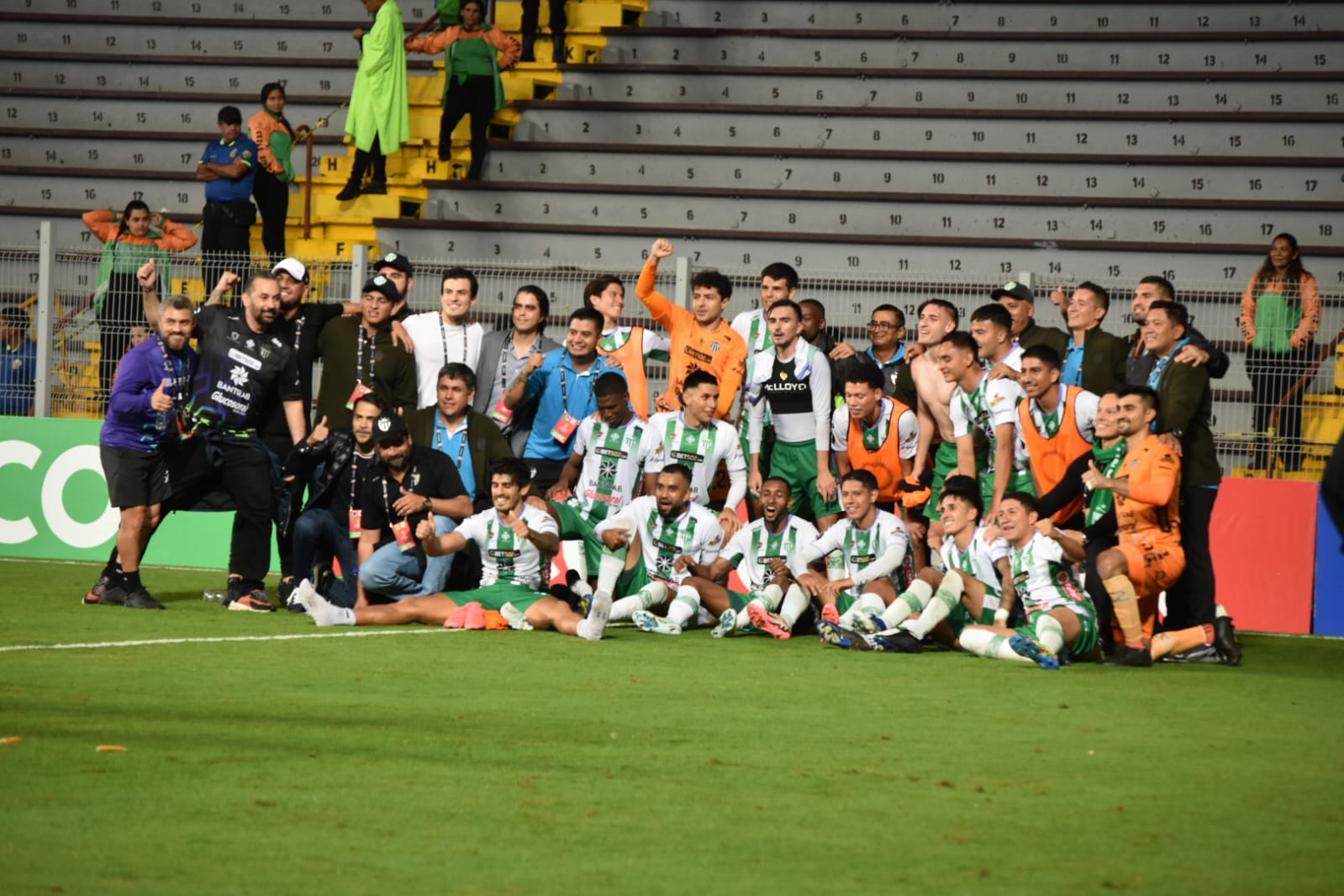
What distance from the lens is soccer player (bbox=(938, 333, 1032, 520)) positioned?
33.3ft

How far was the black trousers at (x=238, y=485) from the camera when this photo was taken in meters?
10.7

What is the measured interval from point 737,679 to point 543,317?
444cm

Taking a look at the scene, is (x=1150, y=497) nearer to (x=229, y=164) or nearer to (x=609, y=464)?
(x=609, y=464)

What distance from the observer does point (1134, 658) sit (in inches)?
360

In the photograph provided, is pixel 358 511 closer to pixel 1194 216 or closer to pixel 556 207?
pixel 556 207

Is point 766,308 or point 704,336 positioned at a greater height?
point 766,308

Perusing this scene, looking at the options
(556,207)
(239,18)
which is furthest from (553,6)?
(239,18)

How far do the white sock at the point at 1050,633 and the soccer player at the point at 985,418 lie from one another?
1188mm

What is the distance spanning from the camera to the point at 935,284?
44.2ft

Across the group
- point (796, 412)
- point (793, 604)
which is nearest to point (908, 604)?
point (793, 604)

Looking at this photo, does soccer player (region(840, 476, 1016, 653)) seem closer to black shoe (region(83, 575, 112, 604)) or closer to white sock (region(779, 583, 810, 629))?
white sock (region(779, 583, 810, 629))

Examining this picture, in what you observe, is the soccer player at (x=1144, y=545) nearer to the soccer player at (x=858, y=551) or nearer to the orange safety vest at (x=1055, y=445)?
the orange safety vest at (x=1055, y=445)

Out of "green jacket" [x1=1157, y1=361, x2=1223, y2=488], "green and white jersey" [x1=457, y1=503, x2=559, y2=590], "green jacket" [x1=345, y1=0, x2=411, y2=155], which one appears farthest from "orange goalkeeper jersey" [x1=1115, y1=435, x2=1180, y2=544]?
"green jacket" [x1=345, y1=0, x2=411, y2=155]

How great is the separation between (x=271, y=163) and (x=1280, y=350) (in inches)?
408
